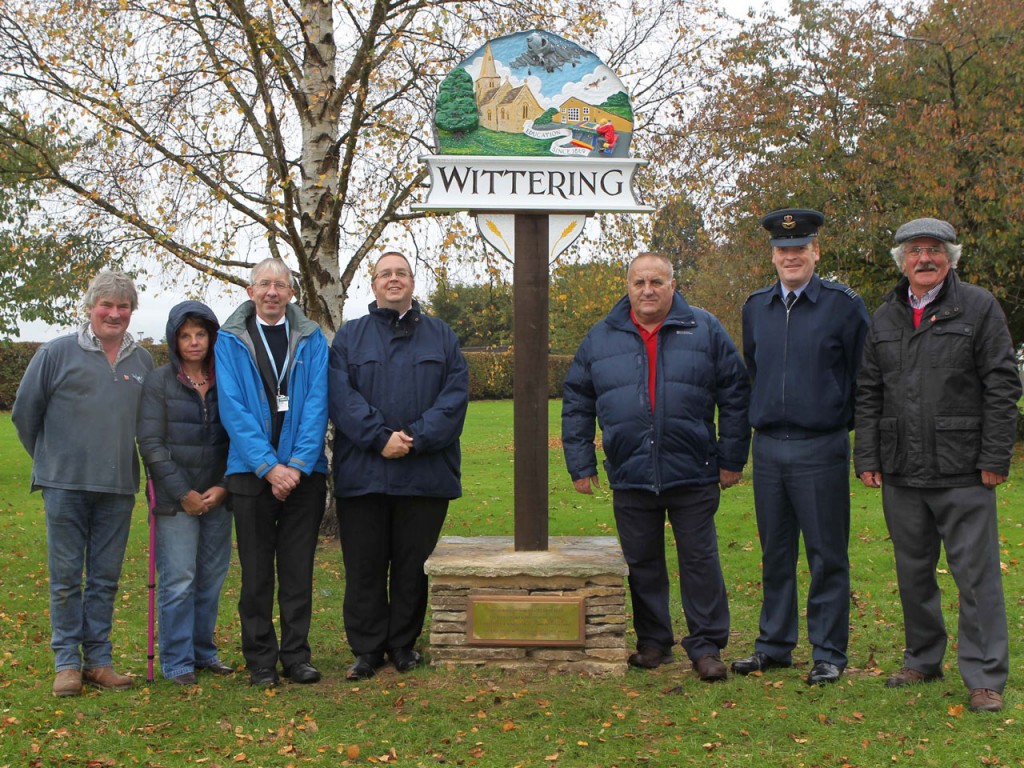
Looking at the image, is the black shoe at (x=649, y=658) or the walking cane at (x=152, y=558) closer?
the walking cane at (x=152, y=558)

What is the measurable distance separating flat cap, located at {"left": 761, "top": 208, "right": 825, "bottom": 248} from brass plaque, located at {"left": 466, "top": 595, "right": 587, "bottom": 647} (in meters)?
2.02

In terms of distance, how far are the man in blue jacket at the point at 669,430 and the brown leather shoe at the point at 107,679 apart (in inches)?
94.1

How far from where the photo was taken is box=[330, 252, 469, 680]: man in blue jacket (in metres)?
5.08

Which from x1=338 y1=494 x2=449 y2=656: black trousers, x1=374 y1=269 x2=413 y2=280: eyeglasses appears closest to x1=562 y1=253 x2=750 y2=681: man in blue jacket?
x1=338 y1=494 x2=449 y2=656: black trousers

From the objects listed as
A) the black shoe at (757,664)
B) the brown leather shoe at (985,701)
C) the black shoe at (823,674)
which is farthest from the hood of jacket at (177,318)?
the brown leather shoe at (985,701)

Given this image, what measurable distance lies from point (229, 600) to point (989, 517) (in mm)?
5153

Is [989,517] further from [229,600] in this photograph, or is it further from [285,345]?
[229,600]

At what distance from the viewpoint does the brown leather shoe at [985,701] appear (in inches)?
174

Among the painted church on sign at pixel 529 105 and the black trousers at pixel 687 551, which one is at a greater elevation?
the painted church on sign at pixel 529 105

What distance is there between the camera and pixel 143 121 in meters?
8.74

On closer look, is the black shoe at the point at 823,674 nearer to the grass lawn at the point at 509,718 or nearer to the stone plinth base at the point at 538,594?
the grass lawn at the point at 509,718

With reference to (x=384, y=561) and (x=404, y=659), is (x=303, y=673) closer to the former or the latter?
(x=404, y=659)

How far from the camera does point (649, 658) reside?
5.31 meters

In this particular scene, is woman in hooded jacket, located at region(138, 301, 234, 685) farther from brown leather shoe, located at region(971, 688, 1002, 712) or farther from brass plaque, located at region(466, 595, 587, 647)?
brown leather shoe, located at region(971, 688, 1002, 712)
